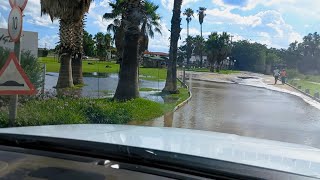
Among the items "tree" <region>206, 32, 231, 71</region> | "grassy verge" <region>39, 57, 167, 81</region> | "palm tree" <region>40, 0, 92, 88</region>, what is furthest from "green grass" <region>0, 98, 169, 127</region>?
"tree" <region>206, 32, 231, 71</region>

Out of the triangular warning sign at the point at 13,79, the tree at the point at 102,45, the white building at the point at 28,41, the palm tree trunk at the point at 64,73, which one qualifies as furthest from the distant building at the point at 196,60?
the triangular warning sign at the point at 13,79

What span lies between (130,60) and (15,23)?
862cm

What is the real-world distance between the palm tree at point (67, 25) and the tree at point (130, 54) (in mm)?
6832

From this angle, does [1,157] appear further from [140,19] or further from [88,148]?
[140,19]

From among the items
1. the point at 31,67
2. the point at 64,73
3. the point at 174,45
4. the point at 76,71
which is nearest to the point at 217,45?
the point at 76,71

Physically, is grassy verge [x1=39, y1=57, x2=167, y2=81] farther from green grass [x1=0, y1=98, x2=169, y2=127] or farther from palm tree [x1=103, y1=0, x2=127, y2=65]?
green grass [x1=0, y1=98, x2=169, y2=127]

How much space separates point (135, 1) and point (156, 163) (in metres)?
14.4

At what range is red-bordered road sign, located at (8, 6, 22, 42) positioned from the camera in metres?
7.57

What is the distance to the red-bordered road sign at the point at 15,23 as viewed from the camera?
7566 mm

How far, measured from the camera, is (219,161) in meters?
2.16

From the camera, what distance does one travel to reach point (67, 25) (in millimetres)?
24250

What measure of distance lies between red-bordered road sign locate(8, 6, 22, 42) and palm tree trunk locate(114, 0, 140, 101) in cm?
824

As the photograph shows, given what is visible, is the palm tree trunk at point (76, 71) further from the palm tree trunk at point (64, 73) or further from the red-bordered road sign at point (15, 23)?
the red-bordered road sign at point (15, 23)

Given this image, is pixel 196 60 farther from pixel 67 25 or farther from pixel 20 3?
pixel 20 3
